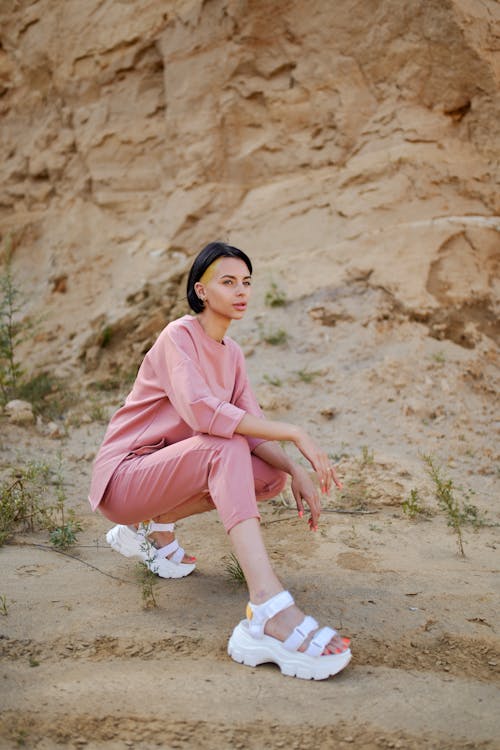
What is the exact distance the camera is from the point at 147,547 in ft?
9.07

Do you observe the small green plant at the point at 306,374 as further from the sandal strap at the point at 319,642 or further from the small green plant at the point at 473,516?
the sandal strap at the point at 319,642

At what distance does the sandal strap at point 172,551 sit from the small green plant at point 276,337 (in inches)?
105

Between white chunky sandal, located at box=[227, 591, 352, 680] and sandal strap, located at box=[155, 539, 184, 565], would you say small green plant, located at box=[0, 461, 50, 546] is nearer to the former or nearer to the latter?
sandal strap, located at box=[155, 539, 184, 565]

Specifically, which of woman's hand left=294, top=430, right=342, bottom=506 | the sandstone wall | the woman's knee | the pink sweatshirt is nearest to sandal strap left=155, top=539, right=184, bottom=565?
the pink sweatshirt

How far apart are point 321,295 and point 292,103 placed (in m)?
1.85

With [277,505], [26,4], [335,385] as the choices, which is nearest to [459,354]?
[335,385]

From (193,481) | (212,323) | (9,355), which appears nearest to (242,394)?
(212,323)

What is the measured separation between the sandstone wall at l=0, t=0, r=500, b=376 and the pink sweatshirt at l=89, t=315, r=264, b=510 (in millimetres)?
2810

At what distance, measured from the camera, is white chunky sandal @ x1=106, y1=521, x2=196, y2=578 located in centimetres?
278

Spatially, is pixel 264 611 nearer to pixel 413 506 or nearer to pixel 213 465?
pixel 213 465

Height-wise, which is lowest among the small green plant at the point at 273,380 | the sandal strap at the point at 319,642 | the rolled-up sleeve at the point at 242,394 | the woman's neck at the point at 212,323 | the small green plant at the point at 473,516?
the small green plant at the point at 473,516

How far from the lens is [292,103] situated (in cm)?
604

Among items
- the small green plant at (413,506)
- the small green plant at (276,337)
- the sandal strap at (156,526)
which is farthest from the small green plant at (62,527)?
the small green plant at (276,337)

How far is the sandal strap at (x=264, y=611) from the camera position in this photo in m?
2.14
